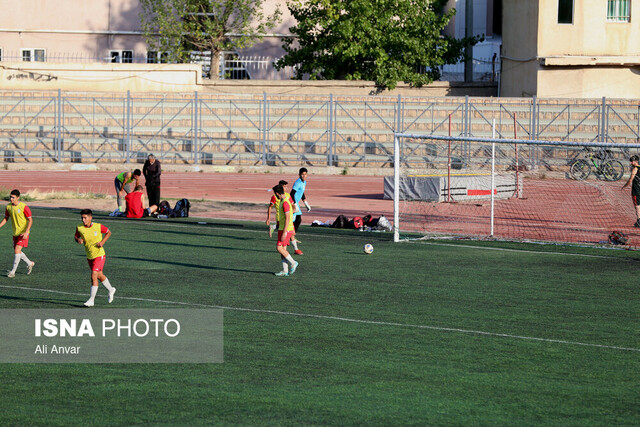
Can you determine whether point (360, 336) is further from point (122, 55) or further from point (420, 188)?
point (122, 55)

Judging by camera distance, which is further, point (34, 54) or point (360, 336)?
point (34, 54)

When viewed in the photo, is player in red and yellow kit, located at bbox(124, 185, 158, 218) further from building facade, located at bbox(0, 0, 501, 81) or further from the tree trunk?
building facade, located at bbox(0, 0, 501, 81)

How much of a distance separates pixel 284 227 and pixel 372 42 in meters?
32.1

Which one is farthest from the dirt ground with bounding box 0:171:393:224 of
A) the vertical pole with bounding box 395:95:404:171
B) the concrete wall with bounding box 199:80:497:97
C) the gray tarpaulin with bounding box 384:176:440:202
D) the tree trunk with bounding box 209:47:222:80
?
the tree trunk with bounding box 209:47:222:80

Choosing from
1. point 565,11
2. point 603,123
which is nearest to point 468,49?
point 565,11

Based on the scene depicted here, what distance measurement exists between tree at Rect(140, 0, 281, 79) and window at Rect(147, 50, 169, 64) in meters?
0.32

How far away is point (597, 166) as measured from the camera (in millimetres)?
32688

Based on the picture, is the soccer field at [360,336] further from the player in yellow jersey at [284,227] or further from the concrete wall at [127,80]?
the concrete wall at [127,80]

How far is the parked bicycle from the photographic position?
31297 mm

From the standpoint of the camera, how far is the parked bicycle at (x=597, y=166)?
103 ft

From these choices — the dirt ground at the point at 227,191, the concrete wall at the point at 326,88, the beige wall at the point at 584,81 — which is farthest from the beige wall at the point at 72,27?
the beige wall at the point at 584,81

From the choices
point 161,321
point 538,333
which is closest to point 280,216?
point 161,321

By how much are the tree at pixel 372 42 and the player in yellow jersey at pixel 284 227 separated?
101ft

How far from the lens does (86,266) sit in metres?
17.5
